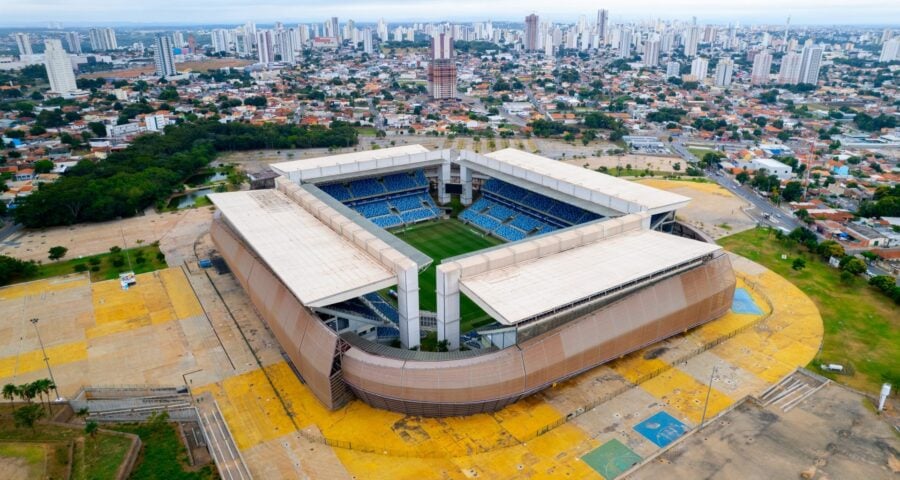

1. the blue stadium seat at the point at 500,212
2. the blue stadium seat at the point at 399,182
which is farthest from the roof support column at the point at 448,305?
the blue stadium seat at the point at 399,182

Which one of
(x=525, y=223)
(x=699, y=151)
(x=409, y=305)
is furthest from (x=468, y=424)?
(x=699, y=151)

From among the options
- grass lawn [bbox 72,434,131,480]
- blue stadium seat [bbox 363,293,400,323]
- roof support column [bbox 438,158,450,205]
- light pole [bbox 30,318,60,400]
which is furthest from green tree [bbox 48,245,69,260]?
roof support column [bbox 438,158,450,205]

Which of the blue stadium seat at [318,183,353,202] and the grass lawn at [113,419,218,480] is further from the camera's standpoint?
the blue stadium seat at [318,183,353,202]

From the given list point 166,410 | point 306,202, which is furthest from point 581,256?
point 166,410

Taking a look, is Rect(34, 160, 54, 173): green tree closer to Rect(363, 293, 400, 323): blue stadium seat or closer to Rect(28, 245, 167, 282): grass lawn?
Rect(28, 245, 167, 282): grass lawn

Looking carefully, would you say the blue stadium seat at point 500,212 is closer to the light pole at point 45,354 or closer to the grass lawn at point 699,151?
the light pole at point 45,354

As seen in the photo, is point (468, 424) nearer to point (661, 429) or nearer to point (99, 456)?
point (661, 429)

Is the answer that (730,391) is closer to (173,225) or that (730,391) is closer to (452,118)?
(173,225)
